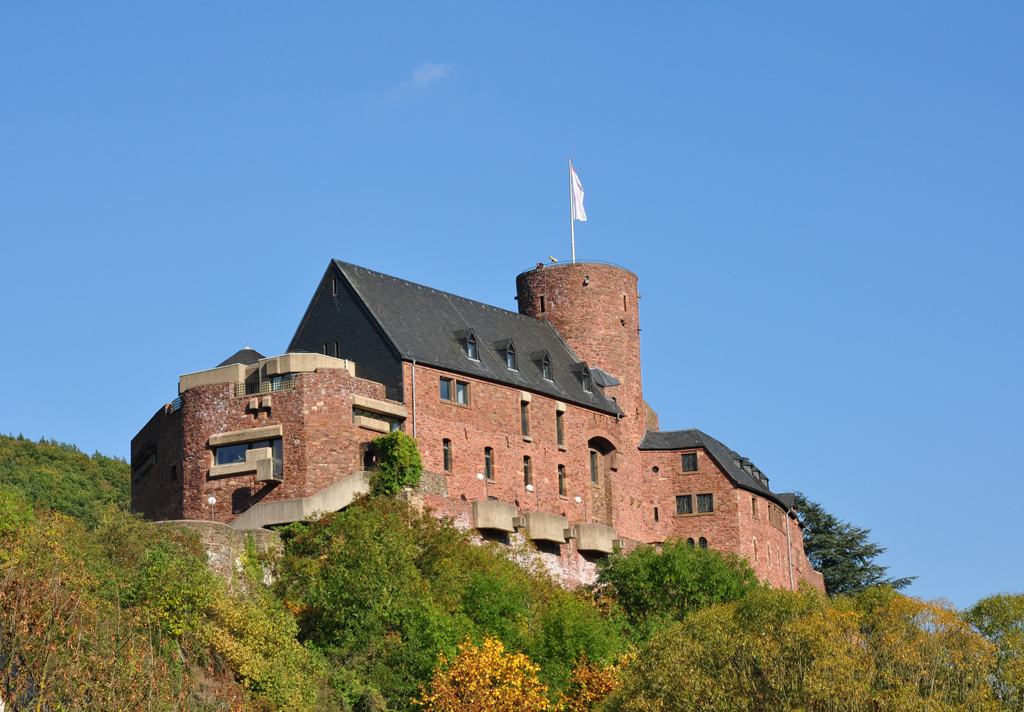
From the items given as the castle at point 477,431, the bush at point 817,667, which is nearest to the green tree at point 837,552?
the castle at point 477,431

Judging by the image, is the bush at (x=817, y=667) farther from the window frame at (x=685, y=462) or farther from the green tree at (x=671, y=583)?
the window frame at (x=685, y=462)

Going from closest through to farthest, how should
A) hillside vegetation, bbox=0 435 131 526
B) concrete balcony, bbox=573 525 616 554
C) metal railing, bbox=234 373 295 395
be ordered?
metal railing, bbox=234 373 295 395
concrete balcony, bbox=573 525 616 554
hillside vegetation, bbox=0 435 131 526

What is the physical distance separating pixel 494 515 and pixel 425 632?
1211 cm

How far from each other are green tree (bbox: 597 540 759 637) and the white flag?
22276 mm

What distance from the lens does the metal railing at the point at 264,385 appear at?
57850 millimetres

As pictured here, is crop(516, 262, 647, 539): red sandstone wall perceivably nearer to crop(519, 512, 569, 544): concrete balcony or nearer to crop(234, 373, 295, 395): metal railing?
crop(519, 512, 569, 544): concrete balcony

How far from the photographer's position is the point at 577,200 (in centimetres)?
7875

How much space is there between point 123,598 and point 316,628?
639cm

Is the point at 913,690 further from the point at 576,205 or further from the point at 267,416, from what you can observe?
the point at 576,205

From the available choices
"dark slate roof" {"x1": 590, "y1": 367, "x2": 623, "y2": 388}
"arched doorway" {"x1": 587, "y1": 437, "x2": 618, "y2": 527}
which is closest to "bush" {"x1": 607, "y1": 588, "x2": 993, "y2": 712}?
"arched doorway" {"x1": 587, "y1": 437, "x2": 618, "y2": 527}

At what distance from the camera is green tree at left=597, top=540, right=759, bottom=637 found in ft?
192

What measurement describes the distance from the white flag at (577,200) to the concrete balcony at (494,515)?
2147cm

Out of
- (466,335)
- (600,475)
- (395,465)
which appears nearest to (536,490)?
(600,475)

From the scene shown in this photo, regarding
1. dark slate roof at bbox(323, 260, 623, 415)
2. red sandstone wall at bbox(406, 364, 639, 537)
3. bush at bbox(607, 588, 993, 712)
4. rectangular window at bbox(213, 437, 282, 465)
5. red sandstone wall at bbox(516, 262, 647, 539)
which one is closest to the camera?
bush at bbox(607, 588, 993, 712)
